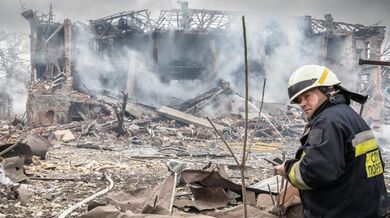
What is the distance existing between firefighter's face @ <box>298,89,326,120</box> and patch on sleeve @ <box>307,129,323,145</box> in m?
0.25

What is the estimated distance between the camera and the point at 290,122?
18.3 metres

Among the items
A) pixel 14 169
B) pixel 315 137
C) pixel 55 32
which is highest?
pixel 55 32

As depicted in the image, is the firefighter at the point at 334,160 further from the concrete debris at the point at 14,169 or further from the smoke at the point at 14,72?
the smoke at the point at 14,72

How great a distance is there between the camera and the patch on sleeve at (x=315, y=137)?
2.21m

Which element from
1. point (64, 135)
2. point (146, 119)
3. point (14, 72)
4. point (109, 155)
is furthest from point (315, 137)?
point (14, 72)

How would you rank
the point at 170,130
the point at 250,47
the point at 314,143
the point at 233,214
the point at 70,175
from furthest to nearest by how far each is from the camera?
the point at 250,47, the point at 170,130, the point at 70,175, the point at 233,214, the point at 314,143

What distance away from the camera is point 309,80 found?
2.47 m

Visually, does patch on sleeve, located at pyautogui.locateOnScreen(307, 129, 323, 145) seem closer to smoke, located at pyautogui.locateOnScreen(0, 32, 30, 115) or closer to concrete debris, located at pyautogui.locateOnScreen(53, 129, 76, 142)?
concrete debris, located at pyautogui.locateOnScreen(53, 129, 76, 142)

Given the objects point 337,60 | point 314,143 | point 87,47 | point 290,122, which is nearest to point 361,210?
point 314,143

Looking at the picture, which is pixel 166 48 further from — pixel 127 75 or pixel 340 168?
pixel 340 168

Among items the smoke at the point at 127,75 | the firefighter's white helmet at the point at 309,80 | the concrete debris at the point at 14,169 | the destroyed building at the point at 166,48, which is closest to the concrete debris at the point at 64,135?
the destroyed building at the point at 166,48

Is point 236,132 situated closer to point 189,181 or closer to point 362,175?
point 189,181

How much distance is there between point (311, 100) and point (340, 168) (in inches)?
20.6

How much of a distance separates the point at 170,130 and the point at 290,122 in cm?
609
